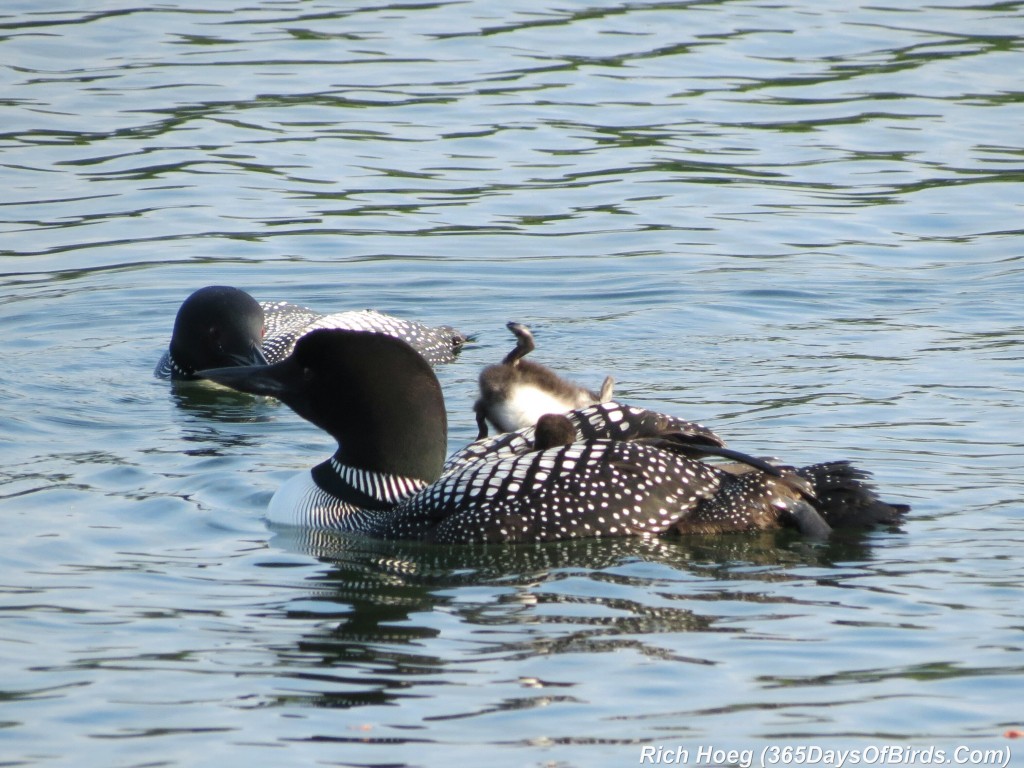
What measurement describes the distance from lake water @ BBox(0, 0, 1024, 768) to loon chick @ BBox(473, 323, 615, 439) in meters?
0.78

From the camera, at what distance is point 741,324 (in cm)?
932

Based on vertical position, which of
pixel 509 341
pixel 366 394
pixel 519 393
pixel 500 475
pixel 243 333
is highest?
pixel 366 394

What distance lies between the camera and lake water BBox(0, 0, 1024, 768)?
4.59m

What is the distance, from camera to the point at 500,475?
6047mm

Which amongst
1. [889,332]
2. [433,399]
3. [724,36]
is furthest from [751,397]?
[724,36]

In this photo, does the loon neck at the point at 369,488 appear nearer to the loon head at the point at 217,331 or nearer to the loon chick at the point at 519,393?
the loon chick at the point at 519,393

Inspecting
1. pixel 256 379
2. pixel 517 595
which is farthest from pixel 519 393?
pixel 517 595

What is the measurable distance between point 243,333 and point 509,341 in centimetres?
140

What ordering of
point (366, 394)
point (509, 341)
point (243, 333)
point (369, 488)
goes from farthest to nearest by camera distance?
point (509, 341)
point (243, 333)
point (369, 488)
point (366, 394)

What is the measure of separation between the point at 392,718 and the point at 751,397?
12.2ft

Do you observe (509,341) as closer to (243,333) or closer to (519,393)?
(243,333)

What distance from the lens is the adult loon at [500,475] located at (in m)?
6.01

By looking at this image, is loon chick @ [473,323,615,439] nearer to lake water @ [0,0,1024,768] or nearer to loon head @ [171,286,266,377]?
lake water @ [0,0,1024,768]

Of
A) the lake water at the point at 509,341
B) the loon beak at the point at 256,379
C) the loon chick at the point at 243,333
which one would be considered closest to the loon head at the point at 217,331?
the loon chick at the point at 243,333
